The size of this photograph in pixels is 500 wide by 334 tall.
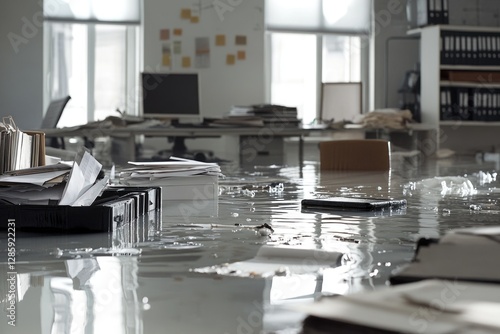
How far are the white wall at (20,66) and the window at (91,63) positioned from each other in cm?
65

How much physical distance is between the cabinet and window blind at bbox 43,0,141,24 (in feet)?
9.38

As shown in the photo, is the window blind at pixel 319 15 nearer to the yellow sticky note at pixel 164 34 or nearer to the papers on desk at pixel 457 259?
the yellow sticky note at pixel 164 34

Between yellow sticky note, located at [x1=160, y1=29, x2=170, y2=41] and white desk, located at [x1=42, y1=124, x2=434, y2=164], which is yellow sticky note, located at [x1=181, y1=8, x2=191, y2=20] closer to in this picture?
yellow sticky note, located at [x1=160, y1=29, x2=170, y2=41]

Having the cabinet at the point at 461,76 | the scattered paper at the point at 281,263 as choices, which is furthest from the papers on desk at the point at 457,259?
the cabinet at the point at 461,76

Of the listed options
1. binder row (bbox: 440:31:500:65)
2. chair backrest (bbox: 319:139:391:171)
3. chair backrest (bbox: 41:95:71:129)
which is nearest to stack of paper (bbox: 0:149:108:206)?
chair backrest (bbox: 319:139:391:171)

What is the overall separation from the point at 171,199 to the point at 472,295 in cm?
154

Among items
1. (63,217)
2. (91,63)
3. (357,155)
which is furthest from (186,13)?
(63,217)

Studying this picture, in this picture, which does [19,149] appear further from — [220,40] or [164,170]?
[220,40]

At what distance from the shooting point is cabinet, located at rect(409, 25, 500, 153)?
7.87 meters

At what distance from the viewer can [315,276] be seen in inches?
42.4

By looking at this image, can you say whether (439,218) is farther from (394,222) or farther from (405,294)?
(405,294)

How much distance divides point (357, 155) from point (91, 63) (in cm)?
538

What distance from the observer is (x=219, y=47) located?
8.48 meters

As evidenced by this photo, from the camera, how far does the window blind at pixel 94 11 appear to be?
26.9ft
